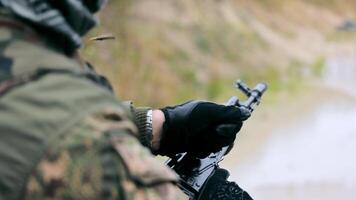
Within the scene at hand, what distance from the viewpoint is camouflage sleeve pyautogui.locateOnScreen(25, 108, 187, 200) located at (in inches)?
42.1

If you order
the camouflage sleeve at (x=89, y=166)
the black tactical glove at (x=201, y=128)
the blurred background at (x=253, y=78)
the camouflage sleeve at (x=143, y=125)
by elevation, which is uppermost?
the blurred background at (x=253, y=78)

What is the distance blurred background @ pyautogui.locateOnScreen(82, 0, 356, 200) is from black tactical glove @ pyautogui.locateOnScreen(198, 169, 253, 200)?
5465 millimetres

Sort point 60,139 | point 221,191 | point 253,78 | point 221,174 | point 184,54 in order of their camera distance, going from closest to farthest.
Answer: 1. point 60,139
2. point 221,191
3. point 221,174
4. point 184,54
5. point 253,78

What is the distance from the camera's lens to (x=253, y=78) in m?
15.0

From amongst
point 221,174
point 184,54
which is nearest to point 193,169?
point 221,174

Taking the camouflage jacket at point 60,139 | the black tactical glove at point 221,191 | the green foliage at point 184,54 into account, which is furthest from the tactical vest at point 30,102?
the green foliage at point 184,54

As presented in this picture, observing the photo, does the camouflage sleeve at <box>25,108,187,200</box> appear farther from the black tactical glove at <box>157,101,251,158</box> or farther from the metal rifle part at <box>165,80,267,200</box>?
the black tactical glove at <box>157,101,251,158</box>

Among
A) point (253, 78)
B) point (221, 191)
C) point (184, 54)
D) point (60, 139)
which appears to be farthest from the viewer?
point (253, 78)

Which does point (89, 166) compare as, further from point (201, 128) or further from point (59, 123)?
point (201, 128)

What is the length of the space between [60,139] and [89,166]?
5 centimetres

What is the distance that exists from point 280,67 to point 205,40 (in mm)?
2008

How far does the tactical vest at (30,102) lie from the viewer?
→ 107 cm

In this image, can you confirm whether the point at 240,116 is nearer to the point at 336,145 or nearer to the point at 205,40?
the point at 336,145

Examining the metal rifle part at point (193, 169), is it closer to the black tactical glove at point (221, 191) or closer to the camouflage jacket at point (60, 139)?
the black tactical glove at point (221, 191)
